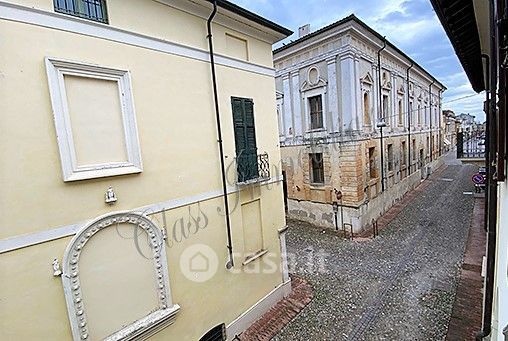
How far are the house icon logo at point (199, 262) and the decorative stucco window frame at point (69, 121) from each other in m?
2.23

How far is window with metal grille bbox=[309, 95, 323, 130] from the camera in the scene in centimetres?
1391

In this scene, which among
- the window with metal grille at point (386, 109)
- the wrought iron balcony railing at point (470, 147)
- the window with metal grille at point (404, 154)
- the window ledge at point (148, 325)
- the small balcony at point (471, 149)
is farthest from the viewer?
the window with metal grille at point (404, 154)

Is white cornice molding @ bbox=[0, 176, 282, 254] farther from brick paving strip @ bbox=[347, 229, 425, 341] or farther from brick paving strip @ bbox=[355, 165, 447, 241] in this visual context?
brick paving strip @ bbox=[355, 165, 447, 241]

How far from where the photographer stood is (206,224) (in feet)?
20.2

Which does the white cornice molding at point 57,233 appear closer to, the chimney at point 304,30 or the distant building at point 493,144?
the distant building at point 493,144

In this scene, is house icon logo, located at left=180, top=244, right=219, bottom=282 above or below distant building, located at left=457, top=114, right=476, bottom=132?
below

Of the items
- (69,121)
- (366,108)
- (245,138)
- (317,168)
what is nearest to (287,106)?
(317,168)

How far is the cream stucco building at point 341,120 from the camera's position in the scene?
12.6m

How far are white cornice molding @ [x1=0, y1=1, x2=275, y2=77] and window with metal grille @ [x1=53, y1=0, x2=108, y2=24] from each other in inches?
5.8

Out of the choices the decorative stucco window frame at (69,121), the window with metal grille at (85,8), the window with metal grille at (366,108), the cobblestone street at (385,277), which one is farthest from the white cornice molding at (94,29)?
the window with metal grille at (366,108)

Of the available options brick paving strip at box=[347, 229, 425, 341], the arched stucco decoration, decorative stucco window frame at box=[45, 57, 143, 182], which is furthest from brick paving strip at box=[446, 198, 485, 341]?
decorative stucco window frame at box=[45, 57, 143, 182]

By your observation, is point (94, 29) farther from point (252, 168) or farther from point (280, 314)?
point (280, 314)

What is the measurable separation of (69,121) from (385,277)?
10115 mm

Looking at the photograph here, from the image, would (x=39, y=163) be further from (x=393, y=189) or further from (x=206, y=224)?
(x=393, y=189)
